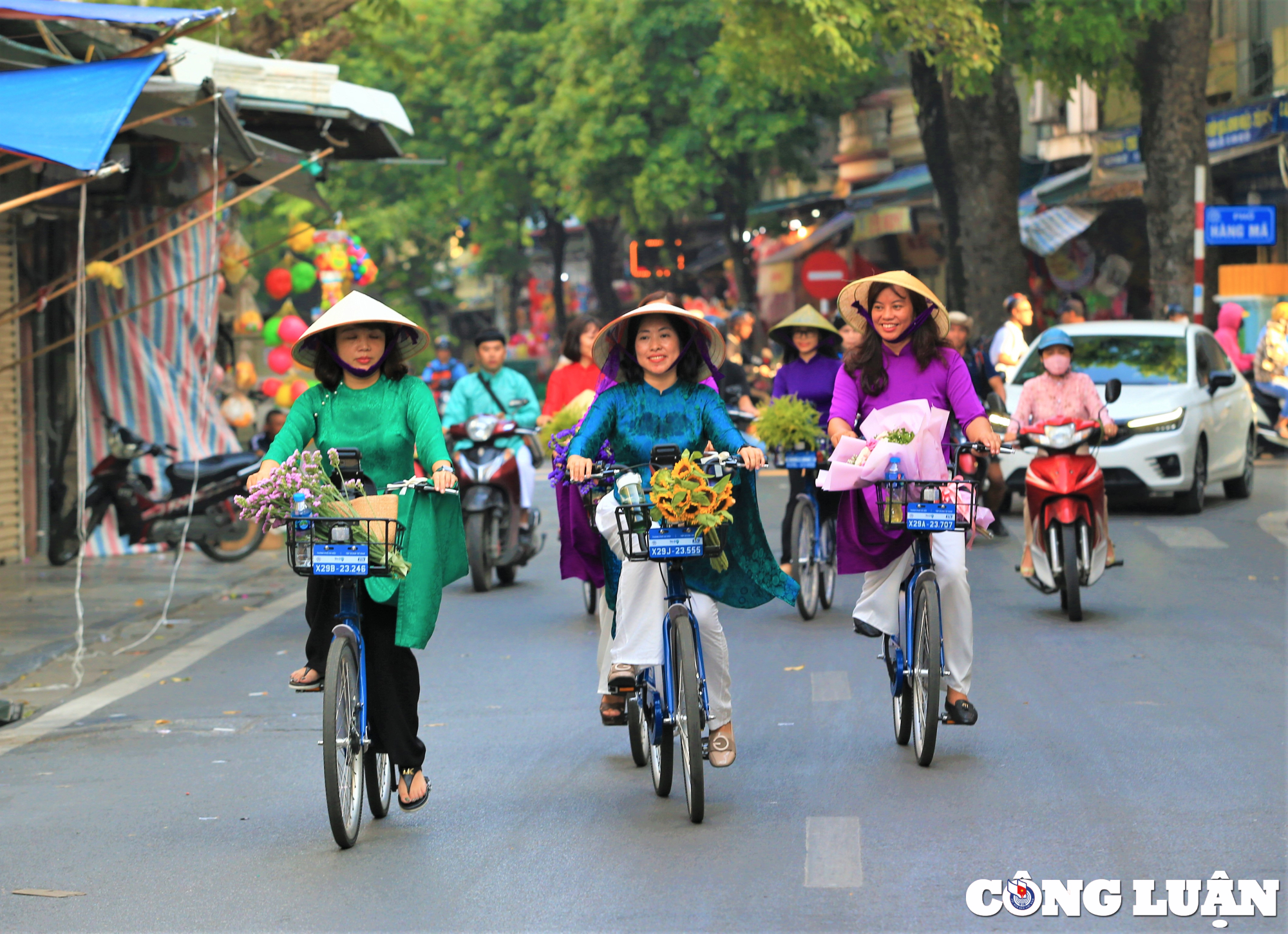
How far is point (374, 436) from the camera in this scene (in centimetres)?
598

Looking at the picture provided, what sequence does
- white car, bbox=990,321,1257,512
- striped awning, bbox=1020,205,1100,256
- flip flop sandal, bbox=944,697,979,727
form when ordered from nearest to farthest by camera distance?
flip flop sandal, bbox=944,697,979,727, white car, bbox=990,321,1257,512, striped awning, bbox=1020,205,1100,256

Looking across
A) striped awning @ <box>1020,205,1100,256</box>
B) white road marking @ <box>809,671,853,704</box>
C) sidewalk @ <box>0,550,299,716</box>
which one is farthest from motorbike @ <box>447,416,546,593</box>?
striped awning @ <box>1020,205,1100,256</box>

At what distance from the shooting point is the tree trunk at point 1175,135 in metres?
21.1

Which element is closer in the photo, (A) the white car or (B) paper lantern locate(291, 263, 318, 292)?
(A) the white car

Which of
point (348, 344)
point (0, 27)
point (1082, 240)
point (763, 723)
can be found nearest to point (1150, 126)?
point (1082, 240)

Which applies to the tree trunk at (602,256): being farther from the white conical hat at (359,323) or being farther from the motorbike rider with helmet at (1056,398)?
the white conical hat at (359,323)

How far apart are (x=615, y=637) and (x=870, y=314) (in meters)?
1.75

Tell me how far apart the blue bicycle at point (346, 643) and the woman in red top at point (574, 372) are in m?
5.11

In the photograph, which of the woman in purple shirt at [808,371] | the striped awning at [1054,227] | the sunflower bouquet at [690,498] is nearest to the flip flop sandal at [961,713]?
the sunflower bouquet at [690,498]

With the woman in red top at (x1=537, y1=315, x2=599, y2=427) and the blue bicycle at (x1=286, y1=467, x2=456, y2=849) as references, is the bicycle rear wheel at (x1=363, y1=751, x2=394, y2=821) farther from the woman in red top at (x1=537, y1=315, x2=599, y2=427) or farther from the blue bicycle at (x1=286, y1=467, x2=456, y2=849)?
the woman in red top at (x1=537, y1=315, x2=599, y2=427)

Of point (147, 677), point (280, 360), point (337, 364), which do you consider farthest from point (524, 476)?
point (280, 360)

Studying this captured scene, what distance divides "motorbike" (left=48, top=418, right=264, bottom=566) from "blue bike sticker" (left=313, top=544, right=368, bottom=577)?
8.41 metres

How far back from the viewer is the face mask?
396 inches

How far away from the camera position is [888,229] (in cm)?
3288
